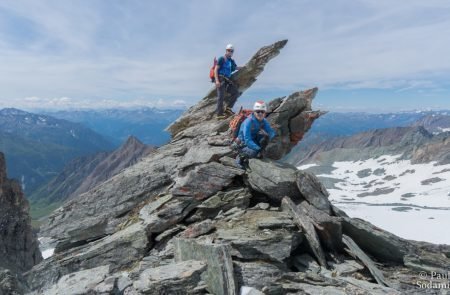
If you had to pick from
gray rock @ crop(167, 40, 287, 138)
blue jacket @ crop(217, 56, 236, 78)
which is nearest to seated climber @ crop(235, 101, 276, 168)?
blue jacket @ crop(217, 56, 236, 78)

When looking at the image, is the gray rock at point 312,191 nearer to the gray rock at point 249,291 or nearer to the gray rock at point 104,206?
the gray rock at point 249,291

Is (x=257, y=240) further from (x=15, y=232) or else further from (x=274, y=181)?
(x=15, y=232)

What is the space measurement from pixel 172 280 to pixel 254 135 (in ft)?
31.3

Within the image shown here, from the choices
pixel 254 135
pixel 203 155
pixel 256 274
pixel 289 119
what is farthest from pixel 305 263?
pixel 289 119

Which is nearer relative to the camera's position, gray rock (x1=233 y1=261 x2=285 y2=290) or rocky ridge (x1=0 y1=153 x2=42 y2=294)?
gray rock (x1=233 y1=261 x2=285 y2=290)

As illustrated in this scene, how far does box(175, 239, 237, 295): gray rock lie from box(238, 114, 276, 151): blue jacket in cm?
688

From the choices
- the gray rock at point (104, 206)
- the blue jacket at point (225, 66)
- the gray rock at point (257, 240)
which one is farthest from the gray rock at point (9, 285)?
the blue jacket at point (225, 66)

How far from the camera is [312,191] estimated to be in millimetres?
18969

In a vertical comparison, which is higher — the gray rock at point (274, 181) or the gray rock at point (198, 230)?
the gray rock at point (274, 181)

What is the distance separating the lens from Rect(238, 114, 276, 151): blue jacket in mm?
20219

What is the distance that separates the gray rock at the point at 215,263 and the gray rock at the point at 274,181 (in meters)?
5.20

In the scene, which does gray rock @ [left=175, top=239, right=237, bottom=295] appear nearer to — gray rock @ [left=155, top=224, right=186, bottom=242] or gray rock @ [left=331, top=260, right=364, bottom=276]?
gray rock @ [left=155, top=224, right=186, bottom=242]

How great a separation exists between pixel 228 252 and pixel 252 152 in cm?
738

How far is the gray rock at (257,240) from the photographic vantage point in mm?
15688
